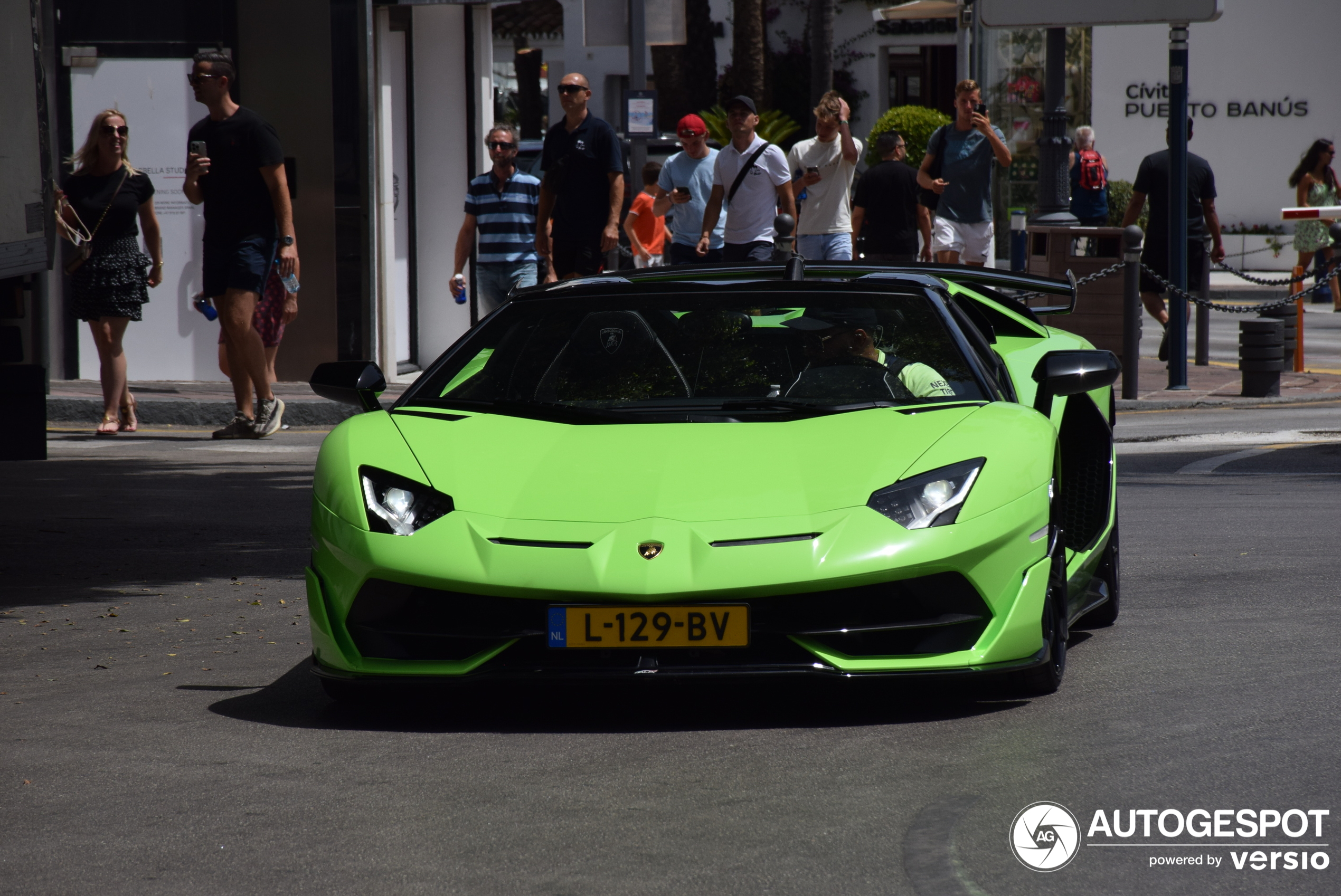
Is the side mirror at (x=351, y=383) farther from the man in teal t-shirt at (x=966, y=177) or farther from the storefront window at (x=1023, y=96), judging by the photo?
the storefront window at (x=1023, y=96)

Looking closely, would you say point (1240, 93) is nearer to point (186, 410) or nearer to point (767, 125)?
point (767, 125)

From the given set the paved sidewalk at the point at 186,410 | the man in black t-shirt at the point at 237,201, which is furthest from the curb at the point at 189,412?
the man in black t-shirt at the point at 237,201

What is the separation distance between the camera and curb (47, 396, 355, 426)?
13367 mm

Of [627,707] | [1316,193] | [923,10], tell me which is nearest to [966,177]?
[1316,193]

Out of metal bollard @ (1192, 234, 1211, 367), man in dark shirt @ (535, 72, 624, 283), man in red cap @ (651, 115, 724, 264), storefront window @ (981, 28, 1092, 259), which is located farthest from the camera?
storefront window @ (981, 28, 1092, 259)

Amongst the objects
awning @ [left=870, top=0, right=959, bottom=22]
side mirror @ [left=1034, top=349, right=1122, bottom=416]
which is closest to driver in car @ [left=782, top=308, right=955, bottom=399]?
side mirror @ [left=1034, top=349, right=1122, bottom=416]

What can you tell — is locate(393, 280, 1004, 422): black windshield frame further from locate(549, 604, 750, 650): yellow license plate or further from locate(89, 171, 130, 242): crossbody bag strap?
locate(89, 171, 130, 242): crossbody bag strap

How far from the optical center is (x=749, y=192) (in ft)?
44.4

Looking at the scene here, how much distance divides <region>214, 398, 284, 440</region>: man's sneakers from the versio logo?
883 cm

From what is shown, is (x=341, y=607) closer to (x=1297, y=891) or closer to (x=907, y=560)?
(x=907, y=560)

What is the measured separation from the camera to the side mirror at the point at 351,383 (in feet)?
19.4

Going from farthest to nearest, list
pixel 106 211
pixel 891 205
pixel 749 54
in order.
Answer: pixel 749 54, pixel 891 205, pixel 106 211

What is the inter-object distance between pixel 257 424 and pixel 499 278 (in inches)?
88.6

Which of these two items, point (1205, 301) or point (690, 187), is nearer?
point (690, 187)
